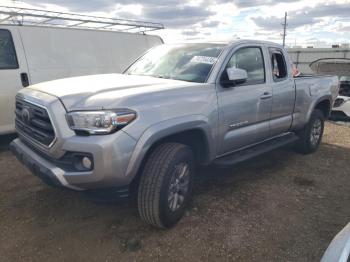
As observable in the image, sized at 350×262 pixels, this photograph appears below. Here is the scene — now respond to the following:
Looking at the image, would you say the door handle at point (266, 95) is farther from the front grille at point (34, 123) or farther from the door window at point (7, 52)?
the door window at point (7, 52)

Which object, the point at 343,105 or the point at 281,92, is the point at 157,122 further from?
the point at 343,105

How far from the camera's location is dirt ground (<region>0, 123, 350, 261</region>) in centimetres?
311

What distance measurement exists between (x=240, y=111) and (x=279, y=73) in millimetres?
1369

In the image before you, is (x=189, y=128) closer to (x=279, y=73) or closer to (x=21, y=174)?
(x=279, y=73)

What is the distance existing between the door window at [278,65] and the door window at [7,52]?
4.14 meters

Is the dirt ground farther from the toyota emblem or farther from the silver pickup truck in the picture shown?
the toyota emblem

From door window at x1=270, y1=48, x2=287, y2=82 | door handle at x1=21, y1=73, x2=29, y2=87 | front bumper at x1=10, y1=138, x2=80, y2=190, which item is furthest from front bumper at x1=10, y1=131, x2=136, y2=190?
door handle at x1=21, y1=73, x2=29, y2=87

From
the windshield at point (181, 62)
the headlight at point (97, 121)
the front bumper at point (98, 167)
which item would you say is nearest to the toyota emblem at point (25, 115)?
the front bumper at point (98, 167)

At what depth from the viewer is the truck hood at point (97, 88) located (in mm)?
2990

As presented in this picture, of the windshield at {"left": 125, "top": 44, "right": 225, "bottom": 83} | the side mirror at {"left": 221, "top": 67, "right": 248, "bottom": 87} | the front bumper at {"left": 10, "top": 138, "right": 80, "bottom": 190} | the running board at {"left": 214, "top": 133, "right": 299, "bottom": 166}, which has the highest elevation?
the windshield at {"left": 125, "top": 44, "right": 225, "bottom": 83}

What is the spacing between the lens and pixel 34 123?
3.28 meters

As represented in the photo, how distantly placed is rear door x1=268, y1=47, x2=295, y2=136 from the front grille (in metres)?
2.92

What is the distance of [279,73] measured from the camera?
5.06m

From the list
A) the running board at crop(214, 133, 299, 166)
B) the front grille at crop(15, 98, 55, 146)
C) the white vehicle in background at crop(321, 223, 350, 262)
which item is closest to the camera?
the white vehicle in background at crop(321, 223, 350, 262)
